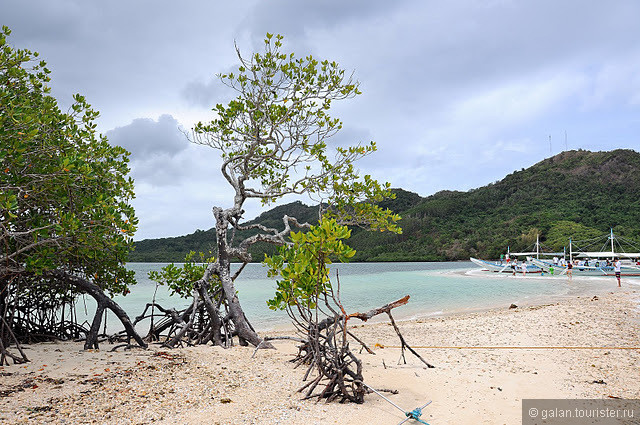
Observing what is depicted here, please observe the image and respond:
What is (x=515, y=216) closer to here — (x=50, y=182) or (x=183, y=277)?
(x=183, y=277)

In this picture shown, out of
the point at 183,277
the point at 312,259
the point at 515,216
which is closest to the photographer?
the point at 312,259

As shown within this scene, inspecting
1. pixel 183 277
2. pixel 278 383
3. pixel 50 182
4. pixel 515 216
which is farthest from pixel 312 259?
pixel 515 216

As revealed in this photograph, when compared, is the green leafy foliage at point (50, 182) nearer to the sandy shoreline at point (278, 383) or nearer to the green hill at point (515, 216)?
the sandy shoreline at point (278, 383)

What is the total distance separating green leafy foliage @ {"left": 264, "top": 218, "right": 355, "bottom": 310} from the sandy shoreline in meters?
1.09

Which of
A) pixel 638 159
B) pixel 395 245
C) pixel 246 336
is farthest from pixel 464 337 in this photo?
pixel 638 159

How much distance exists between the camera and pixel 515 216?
7738 centimetres

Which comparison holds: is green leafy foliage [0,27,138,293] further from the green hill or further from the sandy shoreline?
the green hill

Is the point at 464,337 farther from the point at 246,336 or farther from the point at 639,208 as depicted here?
the point at 639,208

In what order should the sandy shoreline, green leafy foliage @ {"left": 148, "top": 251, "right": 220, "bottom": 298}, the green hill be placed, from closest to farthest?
the sandy shoreline, green leafy foliage @ {"left": 148, "top": 251, "right": 220, "bottom": 298}, the green hill

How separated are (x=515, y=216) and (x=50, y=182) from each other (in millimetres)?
83683

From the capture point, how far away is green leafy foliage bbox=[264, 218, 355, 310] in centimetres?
395

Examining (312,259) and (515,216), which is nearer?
(312,259)

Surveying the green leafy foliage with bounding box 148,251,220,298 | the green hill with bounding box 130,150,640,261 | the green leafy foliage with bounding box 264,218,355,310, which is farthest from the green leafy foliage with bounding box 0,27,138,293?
the green hill with bounding box 130,150,640,261

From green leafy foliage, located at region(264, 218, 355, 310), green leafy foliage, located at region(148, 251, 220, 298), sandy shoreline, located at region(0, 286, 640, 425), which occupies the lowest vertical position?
sandy shoreline, located at region(0, 286, 640, 425)
